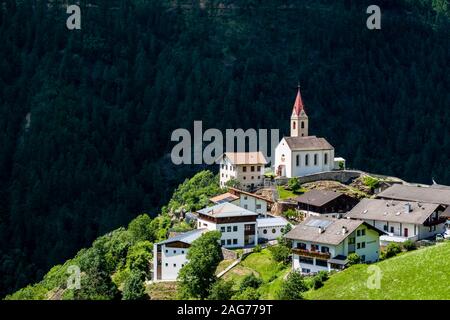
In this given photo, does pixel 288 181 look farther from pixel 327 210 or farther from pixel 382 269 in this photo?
pixel 382 269

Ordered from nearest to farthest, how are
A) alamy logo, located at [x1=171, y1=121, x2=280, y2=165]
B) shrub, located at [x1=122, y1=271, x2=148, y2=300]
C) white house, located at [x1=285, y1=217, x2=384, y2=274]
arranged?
white house, located at [x1=285, y1=217, x2=384, y2=274] → shrub, located at [x1=122, y1=271, x2=148, y2=300] → alamy logo, located at [x1=171, y1=121, x2=280, y2=165]

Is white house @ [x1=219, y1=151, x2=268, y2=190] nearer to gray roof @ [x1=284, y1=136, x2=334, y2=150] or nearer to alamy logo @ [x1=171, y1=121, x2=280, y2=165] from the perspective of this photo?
gray roof @ [x1=284, y1=136, x2=334, y2=150]

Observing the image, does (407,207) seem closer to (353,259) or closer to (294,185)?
(353,259)

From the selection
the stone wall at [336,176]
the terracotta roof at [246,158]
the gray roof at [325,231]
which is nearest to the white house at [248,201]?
the terracotta roof at [246,158]

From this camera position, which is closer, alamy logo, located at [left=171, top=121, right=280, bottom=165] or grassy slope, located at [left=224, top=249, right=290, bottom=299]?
grassy slope, located at [left=224, top=249, right=290, bottom=299]

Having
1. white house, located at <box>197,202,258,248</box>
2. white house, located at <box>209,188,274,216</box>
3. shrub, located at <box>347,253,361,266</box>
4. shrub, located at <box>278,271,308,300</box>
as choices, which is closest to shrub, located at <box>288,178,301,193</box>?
white house, located at <box>209,188,274,216</box>

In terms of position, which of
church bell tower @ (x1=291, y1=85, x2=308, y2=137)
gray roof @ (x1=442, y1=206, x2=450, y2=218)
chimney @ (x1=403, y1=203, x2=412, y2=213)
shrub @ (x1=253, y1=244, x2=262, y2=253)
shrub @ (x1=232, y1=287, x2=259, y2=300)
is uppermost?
church bell tower @ (x1=291, y1=85, x2=308, y2=137)
